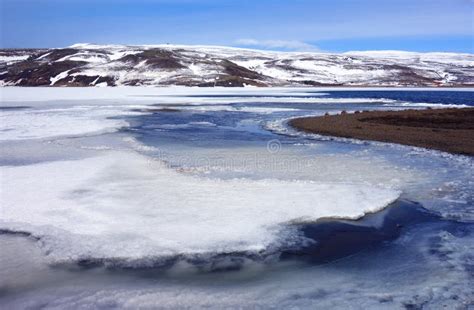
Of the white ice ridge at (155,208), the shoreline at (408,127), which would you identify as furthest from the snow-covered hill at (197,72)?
the white ice ridge at (155,208)

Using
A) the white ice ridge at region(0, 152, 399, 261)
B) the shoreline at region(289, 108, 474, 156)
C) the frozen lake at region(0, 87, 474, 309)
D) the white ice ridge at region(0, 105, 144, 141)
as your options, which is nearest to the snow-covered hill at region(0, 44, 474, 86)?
the white ice ridge at region(0, 105, 144, 141)

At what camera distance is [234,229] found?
796cm

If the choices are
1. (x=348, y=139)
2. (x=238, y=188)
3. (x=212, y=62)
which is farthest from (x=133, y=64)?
(x=238, y=188)

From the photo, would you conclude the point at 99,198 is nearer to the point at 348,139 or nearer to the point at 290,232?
the point at 290,232

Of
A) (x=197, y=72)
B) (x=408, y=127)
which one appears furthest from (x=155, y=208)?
(x=197, y=72)

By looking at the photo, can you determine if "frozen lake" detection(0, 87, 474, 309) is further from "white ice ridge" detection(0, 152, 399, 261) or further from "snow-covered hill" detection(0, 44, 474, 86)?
"snow-covered hill" detection(0, 44, 474, 86)

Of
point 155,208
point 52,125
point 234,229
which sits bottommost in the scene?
point 234,229

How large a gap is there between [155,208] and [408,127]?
53.0 feet

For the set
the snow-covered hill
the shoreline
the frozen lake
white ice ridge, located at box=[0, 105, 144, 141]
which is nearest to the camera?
the frozen lake

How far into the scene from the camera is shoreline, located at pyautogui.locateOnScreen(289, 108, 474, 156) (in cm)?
1766

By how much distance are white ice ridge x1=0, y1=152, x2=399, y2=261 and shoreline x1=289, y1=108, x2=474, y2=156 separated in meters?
7.98

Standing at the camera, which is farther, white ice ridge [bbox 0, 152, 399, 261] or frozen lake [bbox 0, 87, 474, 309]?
white ice ridge [bbox 0, 152, 399, 261]

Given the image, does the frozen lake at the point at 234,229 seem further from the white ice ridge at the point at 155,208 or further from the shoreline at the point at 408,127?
the shoreline at the point at 408,127

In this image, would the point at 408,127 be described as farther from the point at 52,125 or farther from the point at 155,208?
the point at 155,208
